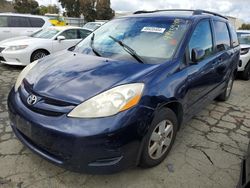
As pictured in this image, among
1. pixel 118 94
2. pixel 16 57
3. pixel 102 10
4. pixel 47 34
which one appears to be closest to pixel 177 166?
pixel 118 94

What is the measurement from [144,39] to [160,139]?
1.23m

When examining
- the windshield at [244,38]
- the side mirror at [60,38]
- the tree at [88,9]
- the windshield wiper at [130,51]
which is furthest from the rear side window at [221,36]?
the tree at [88,9]

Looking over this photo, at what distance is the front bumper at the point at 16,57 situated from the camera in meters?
6.46

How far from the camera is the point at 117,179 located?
234 centimetres

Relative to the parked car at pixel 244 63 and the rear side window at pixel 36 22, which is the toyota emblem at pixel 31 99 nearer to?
the parked car at pixel 244 63

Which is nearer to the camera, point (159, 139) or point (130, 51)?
point (159, 139)

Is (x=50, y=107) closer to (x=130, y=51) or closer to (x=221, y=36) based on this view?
(x=130, y=51)

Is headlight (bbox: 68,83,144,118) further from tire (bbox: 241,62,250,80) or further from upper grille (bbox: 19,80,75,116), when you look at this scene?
tire (bbox: 241,62,250,80)

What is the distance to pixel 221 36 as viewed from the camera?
390 cm

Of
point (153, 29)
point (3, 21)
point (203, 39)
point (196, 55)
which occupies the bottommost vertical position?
point (3, 21)

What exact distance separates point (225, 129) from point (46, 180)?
2.70m

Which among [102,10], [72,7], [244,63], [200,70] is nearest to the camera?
[200,70]

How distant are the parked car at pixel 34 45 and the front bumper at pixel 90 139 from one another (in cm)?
497

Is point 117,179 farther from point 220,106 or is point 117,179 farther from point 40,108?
point 220,106
